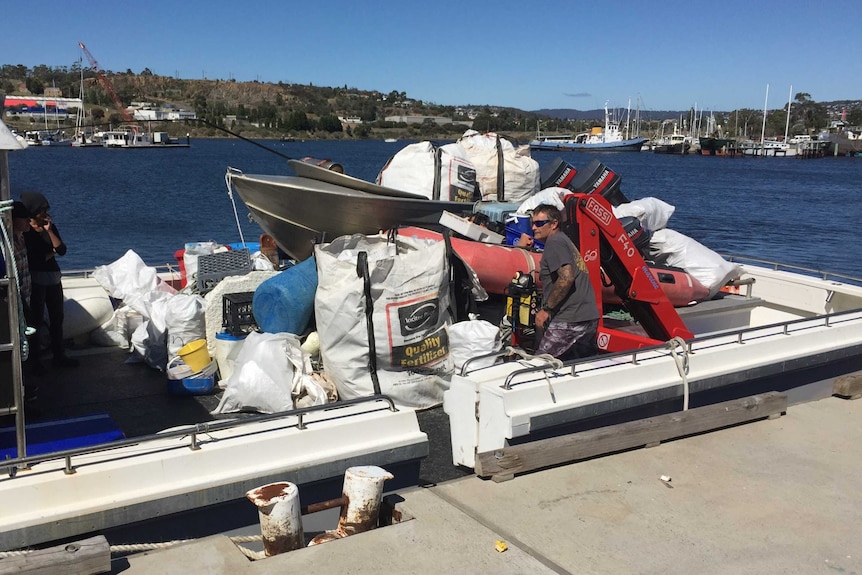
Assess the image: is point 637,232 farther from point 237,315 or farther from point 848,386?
point 237,315

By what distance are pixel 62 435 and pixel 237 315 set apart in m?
1.70

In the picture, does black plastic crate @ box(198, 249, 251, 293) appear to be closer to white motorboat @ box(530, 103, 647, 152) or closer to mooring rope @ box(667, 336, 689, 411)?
mooring rope @ box(667, 336, 689, 411)

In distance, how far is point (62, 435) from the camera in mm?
3652

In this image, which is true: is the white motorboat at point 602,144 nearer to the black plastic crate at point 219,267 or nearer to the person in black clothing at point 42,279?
the black plastic crate at point 219,267

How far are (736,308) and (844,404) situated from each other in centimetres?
147

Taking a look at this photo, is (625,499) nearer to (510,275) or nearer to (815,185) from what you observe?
(510,275)

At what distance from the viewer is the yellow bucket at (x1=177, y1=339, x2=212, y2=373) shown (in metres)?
5.16

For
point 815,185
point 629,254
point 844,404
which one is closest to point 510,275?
point 629,254

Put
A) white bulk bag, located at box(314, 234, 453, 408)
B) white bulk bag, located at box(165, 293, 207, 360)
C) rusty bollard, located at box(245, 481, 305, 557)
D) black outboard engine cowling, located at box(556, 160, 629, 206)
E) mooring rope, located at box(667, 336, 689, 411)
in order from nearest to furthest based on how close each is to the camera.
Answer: rusty bollard, located at box(245, 481, 305, 557), white bulk bag, located at box(314, 234, 453, 408), mooring rope, located at box(667, 336, 689, 411), white bulk bag, located at box(165, 293, 207, 360), black outboard engine cowling, located at box(556, 160, 629, 206)

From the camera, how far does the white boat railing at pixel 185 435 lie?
310 centimetres

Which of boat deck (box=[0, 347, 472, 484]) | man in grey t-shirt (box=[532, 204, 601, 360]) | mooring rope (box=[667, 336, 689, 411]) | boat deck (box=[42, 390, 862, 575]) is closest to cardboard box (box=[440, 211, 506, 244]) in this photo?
man in grey t-shirt (box=[532, 204, 601, 360])

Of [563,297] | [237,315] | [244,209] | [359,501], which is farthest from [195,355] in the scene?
[244,209]

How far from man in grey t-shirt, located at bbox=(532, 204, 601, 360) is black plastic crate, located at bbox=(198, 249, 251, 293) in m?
2.39

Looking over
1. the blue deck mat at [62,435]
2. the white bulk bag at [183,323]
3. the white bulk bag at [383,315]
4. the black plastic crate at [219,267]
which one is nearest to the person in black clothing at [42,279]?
the white bulk bag at [183,323]
